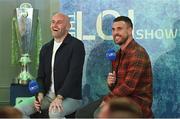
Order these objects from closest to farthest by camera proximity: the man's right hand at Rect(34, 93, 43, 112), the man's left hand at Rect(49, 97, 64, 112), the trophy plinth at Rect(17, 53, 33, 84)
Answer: the man's left hand at Rect(49, 97, 64, 112) → the man's right hand at Rect(34, 93, 43, 112) → the trophy plinth at Rect(17, 53, 33, 84)

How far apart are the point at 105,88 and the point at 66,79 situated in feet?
3.04

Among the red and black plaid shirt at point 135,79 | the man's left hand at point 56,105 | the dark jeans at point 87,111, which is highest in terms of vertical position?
the red and black plaid shirt at point 135,79

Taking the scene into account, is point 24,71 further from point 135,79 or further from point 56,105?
point 135,79

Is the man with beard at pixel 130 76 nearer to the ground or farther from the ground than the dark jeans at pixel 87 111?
farther from the ground

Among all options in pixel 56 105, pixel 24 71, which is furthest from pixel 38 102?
pixel 24 71

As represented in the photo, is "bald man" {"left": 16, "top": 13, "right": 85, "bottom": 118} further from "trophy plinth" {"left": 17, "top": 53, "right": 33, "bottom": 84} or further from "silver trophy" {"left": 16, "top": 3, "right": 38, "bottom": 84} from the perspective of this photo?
"silver trophy" {"left": 16, "top": 3, "right": 38, "bottom": 84}

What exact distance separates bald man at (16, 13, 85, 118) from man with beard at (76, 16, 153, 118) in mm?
159

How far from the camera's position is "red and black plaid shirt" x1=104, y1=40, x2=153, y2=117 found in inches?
122

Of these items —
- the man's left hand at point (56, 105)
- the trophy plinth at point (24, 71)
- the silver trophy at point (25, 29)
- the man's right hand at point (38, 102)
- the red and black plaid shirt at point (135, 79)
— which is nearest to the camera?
the red and black plaid shirt at point (135, 79)

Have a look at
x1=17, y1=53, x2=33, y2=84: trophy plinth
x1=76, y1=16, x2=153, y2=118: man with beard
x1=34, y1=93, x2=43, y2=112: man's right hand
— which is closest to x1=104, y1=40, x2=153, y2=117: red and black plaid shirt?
x1=76, y1=16, x2=153, y2=118: man with beard

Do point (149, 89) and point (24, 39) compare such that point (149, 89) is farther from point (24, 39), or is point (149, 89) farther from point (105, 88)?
point (24, 39)

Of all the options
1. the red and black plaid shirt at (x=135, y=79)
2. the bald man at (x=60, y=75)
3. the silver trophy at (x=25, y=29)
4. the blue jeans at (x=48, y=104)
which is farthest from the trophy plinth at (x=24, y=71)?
the red and black plaid shirt at (x=135, y=79)

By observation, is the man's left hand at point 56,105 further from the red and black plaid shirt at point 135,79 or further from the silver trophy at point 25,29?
the silver trophy at point 25,29

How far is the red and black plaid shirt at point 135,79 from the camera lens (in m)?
3.10
